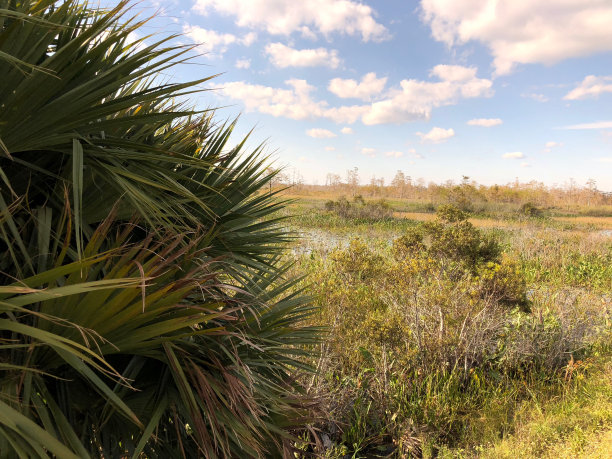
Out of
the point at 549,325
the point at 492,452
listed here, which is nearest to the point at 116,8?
the point at 492,452

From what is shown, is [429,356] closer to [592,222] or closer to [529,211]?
[529,211]

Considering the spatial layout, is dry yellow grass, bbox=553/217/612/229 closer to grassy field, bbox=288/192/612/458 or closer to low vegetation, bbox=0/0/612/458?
grassy field, bbox=288/192/612/458

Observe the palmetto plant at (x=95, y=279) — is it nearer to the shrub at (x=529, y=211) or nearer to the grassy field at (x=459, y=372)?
the grassy field at (x=459, y=372)

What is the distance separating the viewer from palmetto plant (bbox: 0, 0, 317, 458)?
3.76ft

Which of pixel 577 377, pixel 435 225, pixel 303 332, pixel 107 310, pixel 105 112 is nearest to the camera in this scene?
pixel 107 310

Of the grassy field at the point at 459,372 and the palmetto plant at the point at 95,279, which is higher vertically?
the palmetto plant at the point at 95,279

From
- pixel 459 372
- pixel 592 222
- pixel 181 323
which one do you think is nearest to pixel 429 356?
pixel 459 372

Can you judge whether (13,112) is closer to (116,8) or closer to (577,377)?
(116,8)

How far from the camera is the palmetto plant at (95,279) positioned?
1.14 meters

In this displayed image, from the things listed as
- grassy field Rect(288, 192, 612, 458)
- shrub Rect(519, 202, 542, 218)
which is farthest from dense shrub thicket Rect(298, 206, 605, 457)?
shrub Rect(519, 202, 542, 218)

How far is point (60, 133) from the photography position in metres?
1.35

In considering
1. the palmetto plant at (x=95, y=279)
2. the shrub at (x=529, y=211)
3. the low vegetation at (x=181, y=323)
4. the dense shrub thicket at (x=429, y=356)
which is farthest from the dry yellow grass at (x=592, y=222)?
the palmetto plant at (x=95, y=279)

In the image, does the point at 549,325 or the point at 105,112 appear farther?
the point at 549,325

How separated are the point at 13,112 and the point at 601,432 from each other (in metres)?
5.06
